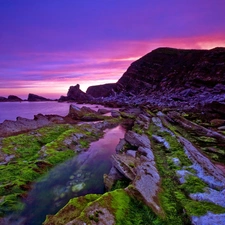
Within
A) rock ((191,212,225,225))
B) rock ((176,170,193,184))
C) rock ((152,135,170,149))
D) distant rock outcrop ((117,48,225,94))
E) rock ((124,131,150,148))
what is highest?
distant rock outcrop ((117,48,225,94))

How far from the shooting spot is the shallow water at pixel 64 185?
1227 centimetres

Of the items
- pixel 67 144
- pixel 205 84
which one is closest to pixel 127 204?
pixel 67 144

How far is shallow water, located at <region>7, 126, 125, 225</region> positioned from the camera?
12273 mm

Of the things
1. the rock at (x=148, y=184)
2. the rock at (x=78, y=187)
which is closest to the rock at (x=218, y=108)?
the rock at (x=148, y=184)

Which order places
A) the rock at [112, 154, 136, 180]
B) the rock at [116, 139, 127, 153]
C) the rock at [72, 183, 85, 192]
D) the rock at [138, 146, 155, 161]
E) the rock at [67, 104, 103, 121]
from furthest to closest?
the rock at [67, 104, 103, 121] → the rock at [116, 139, 127, 153] → the rock at [138, 146, 155, 161] → the rock at [72, 183, 85, 192] → the rock at [112, 154, 136, 180]

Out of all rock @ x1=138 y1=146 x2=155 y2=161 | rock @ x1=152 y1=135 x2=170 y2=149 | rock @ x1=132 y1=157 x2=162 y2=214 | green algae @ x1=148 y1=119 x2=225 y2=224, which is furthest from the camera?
rock @ x1=152 y1=135 x2=170 y2=149

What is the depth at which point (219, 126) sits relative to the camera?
102ft

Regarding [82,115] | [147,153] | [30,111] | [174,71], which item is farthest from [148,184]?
[174,71]

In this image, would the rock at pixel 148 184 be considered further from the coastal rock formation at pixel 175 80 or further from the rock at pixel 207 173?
the coastal rock formation at pixel 175 80

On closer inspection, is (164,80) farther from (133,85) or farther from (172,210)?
(172,210)

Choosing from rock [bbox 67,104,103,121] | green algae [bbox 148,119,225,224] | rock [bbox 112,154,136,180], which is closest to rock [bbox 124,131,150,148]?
green algae [bbox 148,119,225,224]

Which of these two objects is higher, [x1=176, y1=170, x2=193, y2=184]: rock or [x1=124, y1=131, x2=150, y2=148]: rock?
[x1=124, y1=131, x2=150, y2=148]: rock

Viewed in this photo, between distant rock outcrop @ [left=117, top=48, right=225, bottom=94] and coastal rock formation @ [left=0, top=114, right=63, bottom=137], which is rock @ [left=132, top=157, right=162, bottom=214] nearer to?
coastal rock formation @ [left=0, top=114, right=63, bottom=137]

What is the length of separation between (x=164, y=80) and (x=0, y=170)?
104310mm
